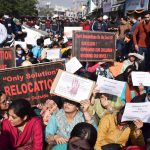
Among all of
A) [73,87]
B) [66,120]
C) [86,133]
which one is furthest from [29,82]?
[86,133]

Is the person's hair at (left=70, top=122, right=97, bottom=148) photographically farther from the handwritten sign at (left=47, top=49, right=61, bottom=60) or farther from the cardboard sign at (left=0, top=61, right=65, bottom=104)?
the handwritten sign at (left=47, top=49, right=61, bottom=60)

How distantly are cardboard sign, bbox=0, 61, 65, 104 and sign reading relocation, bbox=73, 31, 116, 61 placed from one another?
172 cm

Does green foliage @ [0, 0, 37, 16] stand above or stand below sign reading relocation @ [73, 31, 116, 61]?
below

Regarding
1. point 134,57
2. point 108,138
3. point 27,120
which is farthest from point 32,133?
point 134,57

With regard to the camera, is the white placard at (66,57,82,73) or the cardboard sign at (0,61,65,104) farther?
the white placard at (66,57,82,73)

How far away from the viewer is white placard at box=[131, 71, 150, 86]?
20.7 feet

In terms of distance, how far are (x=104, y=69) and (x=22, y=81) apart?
2.43m

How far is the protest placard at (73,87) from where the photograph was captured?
5312 mm

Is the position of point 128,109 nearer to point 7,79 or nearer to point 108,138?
point 108,138

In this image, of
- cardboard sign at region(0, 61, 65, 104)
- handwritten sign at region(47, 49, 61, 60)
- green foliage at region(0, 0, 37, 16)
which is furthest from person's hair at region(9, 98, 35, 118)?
green foliage at region(0, 0, 37, 16)

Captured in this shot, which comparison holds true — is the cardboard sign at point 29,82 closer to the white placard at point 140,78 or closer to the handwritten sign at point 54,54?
the white placard at point 140,78

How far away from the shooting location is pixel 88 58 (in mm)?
8133

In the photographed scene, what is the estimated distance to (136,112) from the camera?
4785mm

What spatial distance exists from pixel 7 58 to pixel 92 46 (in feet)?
5.21
